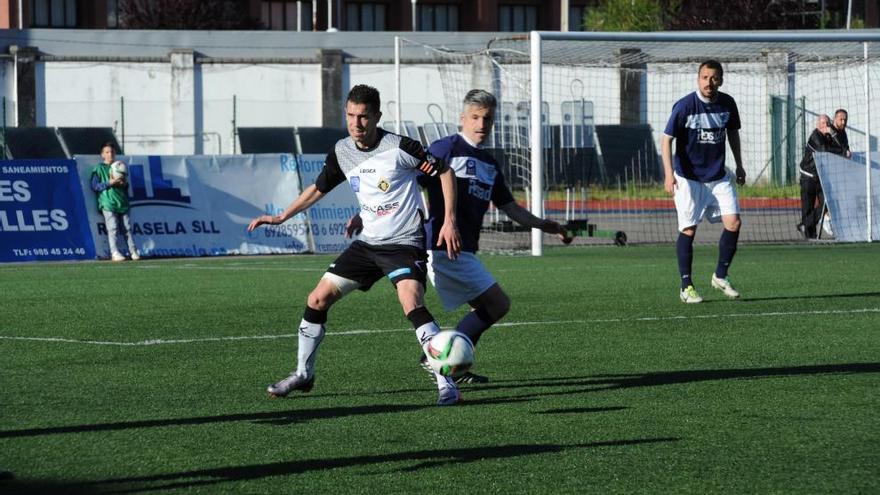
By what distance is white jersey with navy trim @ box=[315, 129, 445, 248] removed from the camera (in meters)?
7.63

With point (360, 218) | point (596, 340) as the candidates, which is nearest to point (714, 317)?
point (596, 340)

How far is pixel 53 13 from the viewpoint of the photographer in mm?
60281

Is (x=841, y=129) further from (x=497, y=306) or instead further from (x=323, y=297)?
(x=323, y=297)

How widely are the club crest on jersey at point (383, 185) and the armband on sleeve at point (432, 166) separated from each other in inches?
7.8

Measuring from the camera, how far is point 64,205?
2031 centimetres

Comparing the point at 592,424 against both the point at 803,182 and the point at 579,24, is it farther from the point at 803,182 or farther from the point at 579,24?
the point at 579,24

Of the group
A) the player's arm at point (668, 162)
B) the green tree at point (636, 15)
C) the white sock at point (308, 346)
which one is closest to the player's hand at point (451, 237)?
the white sock at point (308, 346)

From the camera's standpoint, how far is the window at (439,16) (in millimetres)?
64625

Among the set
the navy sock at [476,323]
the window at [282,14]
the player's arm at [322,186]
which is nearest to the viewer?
the player's arm at [322,186]

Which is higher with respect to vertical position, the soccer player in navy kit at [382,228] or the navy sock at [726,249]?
the soccer player in navy kit at [382,228]

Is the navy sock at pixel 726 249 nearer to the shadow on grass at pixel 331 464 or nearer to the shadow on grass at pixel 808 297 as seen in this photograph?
the shadow on grass at pixel 808 297

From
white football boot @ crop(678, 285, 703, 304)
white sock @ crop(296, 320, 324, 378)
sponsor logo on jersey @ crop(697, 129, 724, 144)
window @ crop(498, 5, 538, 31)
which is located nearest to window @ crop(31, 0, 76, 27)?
window @ crop(498, 5, 538, 31)

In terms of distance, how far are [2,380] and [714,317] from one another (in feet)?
18.6

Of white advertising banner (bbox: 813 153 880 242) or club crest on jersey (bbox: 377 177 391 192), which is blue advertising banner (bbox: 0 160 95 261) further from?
club crest on jersey (bbox: 377 177 391 192)
